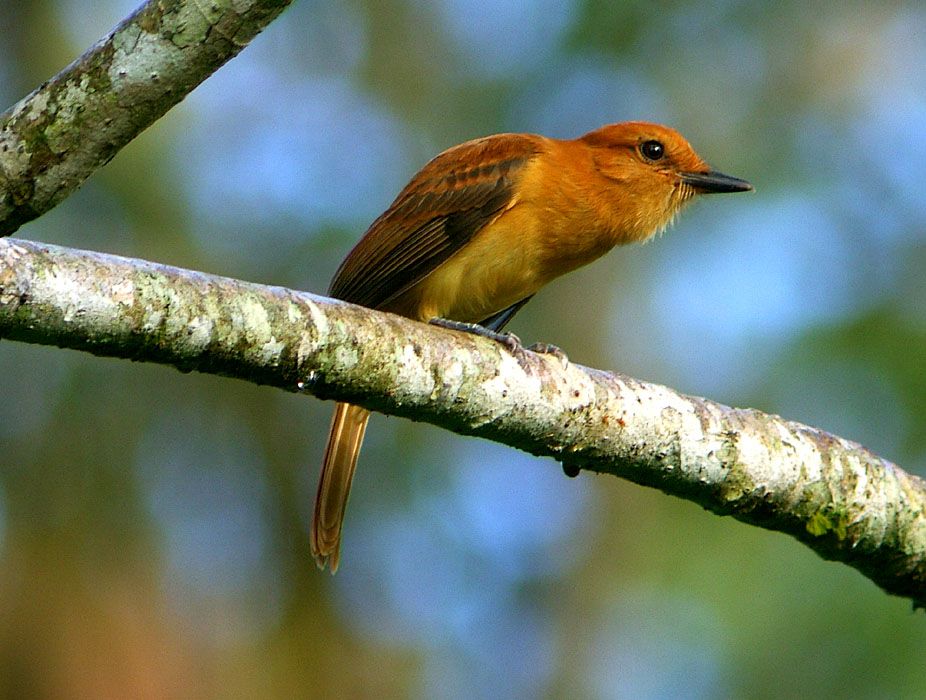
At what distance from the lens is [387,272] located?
4.64 meters

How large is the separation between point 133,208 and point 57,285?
616 centimetres

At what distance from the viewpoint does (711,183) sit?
205 inches

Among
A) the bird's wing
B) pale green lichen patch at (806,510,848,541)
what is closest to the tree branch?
the bird's wing

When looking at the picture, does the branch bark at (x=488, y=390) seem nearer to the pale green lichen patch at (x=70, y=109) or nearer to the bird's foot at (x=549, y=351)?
the bird's foot at (x=549, y=351)

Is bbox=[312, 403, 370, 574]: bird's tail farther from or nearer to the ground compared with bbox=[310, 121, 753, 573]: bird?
nearer to the ground

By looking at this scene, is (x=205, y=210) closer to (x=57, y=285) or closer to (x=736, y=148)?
(x=736, y=148)

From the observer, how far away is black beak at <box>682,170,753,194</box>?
5199 millimetres

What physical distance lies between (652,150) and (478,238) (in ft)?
3.37

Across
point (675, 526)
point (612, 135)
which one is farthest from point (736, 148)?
point (612, 135)

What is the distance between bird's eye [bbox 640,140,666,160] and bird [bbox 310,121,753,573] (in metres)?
0.17

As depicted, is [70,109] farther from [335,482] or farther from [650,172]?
[650,172]

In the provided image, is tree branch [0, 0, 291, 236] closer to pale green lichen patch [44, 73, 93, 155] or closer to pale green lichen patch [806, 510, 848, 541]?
pale green lichen patch [44, 73, 93, 155]

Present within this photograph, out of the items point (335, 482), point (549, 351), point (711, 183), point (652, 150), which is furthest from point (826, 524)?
point (652, 150)

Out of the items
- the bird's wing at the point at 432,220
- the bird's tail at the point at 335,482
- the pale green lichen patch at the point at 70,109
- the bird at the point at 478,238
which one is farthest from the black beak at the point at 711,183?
the pale green lichen patch at the point at 70,109
